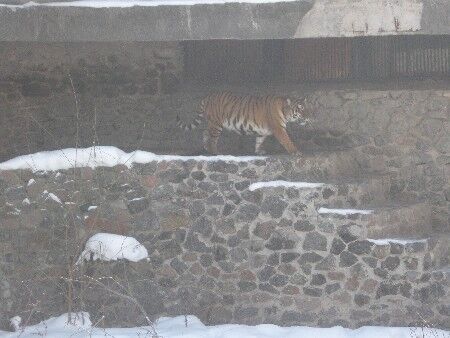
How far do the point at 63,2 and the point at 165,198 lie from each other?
241 cm

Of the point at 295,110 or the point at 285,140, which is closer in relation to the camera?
the point at 285,140

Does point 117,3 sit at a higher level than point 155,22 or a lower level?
higher

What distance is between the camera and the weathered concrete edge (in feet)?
38.4

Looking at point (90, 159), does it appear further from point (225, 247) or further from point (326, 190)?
point (326, 190)

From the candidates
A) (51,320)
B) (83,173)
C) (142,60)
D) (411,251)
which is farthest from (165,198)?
(142,60)

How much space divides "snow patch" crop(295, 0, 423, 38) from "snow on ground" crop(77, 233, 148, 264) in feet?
9.72

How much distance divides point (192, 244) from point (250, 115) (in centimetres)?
208

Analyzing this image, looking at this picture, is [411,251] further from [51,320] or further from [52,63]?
[52,63]

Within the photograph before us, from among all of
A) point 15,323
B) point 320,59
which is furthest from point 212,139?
point 15,323

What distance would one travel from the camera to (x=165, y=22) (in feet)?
38.8

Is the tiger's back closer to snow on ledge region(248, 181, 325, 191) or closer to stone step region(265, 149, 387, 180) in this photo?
stone step region(265, 149, 387, 180)

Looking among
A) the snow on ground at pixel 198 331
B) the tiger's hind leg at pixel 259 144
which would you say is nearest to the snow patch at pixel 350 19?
the tiger's hind leg at pixel 259 144

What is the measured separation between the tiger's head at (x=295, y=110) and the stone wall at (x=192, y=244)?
1136 mm

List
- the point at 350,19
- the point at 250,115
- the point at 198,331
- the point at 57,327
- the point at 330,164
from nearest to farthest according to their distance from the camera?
the point at 350,19 → the point at 198,331 → the point at 57,327 → the point at 330,164 → the point at 250,115
